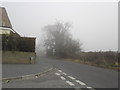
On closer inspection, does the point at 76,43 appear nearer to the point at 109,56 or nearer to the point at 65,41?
the point at 65,41

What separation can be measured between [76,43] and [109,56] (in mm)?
29766

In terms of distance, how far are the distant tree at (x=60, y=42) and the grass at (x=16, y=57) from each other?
27957 mm

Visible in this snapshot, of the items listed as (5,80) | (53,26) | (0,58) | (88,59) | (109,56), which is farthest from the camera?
(53,26)

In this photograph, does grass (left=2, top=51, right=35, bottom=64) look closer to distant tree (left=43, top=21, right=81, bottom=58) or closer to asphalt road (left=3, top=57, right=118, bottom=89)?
asphalt road (left=3, top=57, right=118, bottom=89)

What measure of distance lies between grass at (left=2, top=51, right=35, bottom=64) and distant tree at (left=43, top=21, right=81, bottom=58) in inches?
1101

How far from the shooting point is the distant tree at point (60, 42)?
52522 millimetres

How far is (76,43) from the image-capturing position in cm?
5394

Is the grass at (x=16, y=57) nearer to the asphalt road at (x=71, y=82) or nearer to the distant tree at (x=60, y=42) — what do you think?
→ the asphalt road at (x=71, y=82)

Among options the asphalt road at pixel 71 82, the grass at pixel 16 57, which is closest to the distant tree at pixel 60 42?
the grass at pixel 16 57

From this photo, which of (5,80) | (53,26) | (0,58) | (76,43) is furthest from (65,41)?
(5,80)

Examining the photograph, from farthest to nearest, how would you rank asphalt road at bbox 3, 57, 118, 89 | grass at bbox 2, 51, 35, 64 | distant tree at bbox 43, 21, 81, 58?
1. distant tree at bbox 43, 21, 81, 58
2. grass at bbox 2, 51, 35, 64
3. asphalt road at bbox 3, 57, 118, 89

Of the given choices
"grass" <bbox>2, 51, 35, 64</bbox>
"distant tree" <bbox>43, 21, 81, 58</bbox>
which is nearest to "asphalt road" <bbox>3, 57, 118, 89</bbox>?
"grass" <bbox>2, 51, 35, 64</bbox>

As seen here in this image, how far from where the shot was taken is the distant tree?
52.5 meters

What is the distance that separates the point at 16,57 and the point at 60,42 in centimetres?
3592
